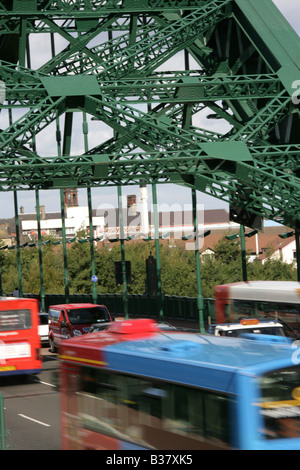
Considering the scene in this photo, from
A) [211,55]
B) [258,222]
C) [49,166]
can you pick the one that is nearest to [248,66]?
[211,55]

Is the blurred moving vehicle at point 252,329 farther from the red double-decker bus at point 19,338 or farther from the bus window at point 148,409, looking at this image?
the bus window at point 148,409

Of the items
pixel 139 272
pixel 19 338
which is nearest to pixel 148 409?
pixel 19 338

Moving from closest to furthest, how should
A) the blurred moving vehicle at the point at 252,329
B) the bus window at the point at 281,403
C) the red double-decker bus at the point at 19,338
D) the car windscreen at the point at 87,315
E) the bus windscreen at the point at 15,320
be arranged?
the bus window at the point at 281,403 < the blurred moving vehicle at the point at 252,329 < the red double-decker bus at the point at 19,338 < the bus windscreen at the point at 15,320 < the car windscreen at the point at 87,315

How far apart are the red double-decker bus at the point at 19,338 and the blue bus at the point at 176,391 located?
11662mm

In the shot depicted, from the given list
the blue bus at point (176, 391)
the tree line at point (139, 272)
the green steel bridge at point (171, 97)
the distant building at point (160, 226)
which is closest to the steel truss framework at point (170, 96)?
the green steel bridge at point (171, 97)

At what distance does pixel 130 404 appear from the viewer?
932cm

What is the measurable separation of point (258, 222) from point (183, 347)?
27279mm

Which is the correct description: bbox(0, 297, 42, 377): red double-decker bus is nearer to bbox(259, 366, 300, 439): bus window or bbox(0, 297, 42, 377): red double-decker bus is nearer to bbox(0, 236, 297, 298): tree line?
bbox(259, 366, 300, 439): bus window

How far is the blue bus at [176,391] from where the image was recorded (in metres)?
7.52

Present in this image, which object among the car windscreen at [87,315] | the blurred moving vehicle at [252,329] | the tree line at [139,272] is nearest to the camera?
the blurred moving vehicle at [252,329]

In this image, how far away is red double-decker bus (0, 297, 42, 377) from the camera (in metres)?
22.7

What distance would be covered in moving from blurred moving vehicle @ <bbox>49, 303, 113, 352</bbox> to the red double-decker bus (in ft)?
24.0

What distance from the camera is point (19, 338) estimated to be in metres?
23.0

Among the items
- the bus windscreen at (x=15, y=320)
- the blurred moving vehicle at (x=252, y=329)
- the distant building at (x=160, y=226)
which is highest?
the distant building at (x=160, y=226)
